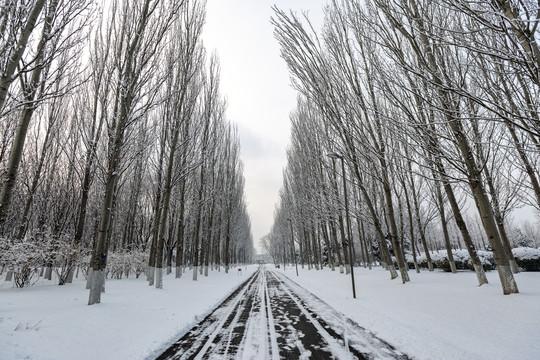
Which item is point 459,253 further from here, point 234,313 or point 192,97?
point 192,97

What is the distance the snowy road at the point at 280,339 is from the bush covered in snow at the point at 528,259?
13.8m

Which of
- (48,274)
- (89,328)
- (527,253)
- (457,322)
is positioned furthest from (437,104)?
(48,274)

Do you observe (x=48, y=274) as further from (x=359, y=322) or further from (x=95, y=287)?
(x=359, y=322)

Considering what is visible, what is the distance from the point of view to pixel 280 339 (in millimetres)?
4480

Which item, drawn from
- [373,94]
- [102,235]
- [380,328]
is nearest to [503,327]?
[380,328]

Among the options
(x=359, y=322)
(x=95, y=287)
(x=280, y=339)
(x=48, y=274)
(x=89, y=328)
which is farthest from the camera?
(x=48, y=274)

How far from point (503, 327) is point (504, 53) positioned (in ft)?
15.3

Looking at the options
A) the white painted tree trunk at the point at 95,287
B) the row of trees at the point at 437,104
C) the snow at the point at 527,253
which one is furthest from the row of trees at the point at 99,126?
the snow at the point at 527,253

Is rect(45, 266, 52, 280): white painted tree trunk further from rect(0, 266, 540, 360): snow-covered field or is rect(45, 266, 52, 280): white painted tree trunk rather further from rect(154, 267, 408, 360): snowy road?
rect(154, 267, 408, 360): snowy road

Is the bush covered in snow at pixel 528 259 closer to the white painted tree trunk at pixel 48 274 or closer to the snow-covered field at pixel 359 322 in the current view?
the snow-covered field at pixel 359 322

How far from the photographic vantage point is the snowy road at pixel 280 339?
3758mm

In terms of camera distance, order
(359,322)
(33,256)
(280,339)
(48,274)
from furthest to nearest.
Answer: (48,274), (33,256), (359,322), (280,339)

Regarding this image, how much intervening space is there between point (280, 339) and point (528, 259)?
16.5 m

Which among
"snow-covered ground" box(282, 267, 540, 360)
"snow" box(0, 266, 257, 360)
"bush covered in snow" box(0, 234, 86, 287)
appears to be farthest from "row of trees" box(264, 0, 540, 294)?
"bush covered in snow" box(0, 234, 86, 287)
